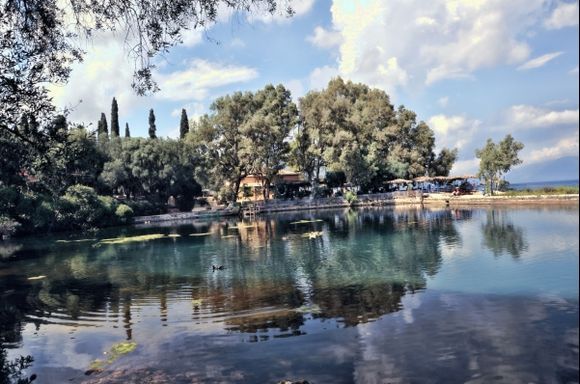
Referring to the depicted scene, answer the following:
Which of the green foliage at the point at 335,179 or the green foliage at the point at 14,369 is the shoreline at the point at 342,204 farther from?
the green foliage at the point at 14,369

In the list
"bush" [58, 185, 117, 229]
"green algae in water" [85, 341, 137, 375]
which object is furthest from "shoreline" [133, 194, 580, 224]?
"green algae in water" [85, 341, 137, 375]

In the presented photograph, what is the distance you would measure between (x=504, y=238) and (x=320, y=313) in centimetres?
1628

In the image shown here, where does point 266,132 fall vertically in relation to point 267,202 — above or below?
above

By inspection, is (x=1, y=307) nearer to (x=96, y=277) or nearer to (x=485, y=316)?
(x=96, y=277)

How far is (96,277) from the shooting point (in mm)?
24797

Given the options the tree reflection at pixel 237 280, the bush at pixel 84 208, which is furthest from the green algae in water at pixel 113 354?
the bush at pixel 84 208

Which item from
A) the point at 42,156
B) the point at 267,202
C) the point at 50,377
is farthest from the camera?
the point at 267,202

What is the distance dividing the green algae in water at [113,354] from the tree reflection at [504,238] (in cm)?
1622

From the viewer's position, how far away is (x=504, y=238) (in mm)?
26797

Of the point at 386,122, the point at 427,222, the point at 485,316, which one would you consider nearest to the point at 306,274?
the point at 485,316

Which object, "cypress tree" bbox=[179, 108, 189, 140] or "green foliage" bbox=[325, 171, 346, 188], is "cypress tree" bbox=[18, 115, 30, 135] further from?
"cypress tree" bbox=[179, 108, 189, 140]

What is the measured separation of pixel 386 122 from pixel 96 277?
191 feet

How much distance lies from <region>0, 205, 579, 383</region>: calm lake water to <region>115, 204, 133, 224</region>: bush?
27693mm

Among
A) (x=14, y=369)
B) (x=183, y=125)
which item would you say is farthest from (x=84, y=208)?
(x=14, y=369)
